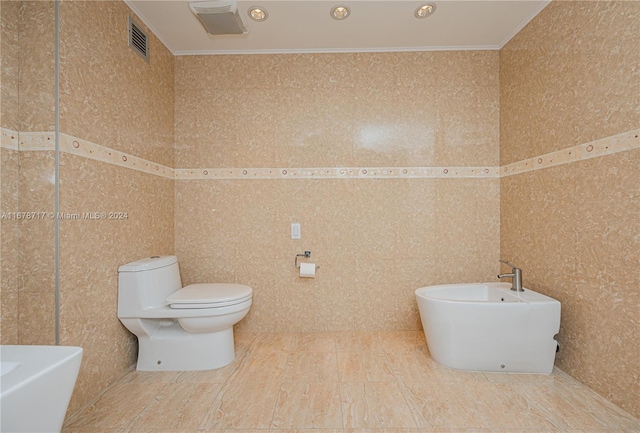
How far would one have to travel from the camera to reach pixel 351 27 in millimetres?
2180

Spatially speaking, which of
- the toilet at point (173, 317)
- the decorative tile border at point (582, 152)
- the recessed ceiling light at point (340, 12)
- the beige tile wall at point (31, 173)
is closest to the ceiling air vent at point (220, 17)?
the recessed ceiling light at point (340, 12)

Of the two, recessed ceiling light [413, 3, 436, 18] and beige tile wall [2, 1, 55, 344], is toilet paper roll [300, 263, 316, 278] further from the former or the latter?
recessed ceiling light [413, 3, 436, 18]

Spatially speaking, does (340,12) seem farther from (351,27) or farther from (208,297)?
(208,297)

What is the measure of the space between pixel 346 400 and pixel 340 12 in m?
2.35

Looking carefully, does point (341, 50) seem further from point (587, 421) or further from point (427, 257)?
point (587, 421)

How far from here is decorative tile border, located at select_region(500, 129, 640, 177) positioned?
57.5 inches

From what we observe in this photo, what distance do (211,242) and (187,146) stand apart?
812mm

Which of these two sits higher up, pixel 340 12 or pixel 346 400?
pixel 340 12

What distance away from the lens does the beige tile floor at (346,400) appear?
141 centimetres

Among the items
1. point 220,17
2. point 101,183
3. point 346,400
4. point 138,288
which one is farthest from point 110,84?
point 346,400

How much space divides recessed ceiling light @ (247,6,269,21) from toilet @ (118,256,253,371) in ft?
5.69

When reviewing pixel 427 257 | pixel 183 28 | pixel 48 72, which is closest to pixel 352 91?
pixel 183 28

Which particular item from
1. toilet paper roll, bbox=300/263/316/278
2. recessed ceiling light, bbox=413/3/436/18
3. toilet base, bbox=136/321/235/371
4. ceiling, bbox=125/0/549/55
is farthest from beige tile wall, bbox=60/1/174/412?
recessed ceiling light, bbox=413/3/436/18

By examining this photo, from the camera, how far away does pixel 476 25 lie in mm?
2180
